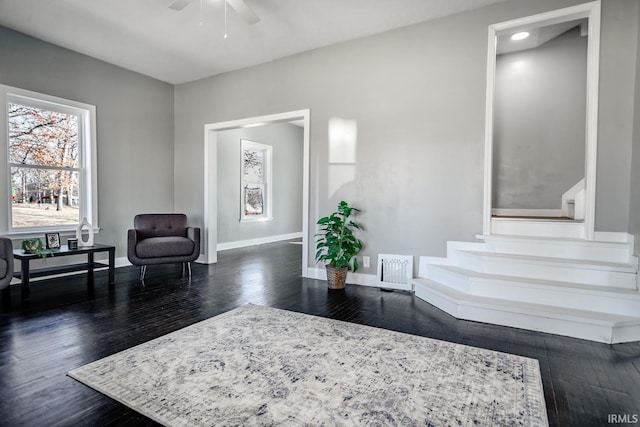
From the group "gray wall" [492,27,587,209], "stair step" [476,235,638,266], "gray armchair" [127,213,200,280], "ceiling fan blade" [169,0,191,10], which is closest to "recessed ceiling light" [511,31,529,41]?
"gray wall" [492,27,587,209]

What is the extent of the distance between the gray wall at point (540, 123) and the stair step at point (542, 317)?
2419mm

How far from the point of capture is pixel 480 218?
3572 millimetres

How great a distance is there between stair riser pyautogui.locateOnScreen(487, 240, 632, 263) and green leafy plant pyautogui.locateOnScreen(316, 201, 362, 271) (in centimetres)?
152

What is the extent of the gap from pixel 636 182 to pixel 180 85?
20.9 ft

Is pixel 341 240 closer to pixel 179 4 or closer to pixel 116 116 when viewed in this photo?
pixel 179 4

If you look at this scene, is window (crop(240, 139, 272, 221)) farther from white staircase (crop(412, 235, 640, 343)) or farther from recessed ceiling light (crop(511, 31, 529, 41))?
recessed ceiling light (crop(511, 31, 529, 41))

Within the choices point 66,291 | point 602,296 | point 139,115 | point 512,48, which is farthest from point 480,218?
point 139,115

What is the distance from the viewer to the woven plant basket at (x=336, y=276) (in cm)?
403

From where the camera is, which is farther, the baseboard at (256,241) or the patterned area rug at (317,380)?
the baseboard at (256,241)

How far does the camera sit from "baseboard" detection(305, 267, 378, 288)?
4191mm

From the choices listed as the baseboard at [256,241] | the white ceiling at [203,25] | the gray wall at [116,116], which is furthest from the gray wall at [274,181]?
the white ceiling at [203,25]

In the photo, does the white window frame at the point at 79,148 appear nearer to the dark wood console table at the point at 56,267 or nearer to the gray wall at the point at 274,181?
the dark wood console table at the point at 56,267

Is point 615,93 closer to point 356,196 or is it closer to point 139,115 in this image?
point 356,196

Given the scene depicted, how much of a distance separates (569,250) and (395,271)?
172 cm
